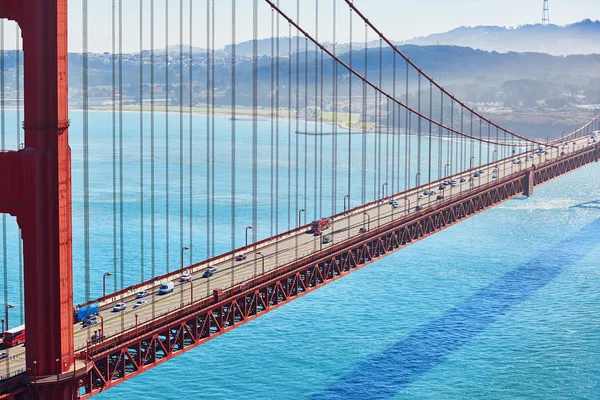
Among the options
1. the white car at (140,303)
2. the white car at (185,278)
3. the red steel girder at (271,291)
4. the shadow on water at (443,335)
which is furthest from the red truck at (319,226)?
the white car at (140,303)

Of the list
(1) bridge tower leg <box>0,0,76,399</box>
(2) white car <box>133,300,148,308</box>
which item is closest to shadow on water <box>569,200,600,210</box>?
(2) white car <box>133,300,148,308</box>

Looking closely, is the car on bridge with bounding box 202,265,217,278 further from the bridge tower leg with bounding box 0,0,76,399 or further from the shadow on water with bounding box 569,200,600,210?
the shadow on water with bounding box 569,200,600,210

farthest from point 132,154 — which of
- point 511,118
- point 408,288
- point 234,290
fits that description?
point 511,118

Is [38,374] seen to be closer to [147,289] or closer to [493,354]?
[147,289]

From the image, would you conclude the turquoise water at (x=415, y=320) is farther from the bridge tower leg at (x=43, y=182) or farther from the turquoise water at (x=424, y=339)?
the bridge tower leg at (x=43, y=182)

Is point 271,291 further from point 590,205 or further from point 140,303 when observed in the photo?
point 590,205
